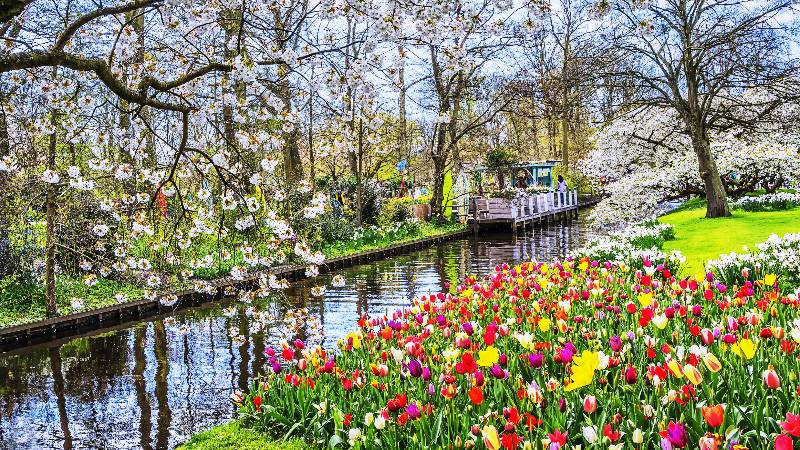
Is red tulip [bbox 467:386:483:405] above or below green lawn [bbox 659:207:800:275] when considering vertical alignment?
below

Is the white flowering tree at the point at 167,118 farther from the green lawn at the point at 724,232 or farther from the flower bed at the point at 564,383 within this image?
the green lawn at the point at 724,232

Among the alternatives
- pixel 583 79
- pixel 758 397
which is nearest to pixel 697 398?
pixel 758 397

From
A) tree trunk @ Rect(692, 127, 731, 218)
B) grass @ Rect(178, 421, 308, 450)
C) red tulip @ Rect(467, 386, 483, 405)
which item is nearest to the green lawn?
tree trunk @ Rect(692, 127, 731, 218)

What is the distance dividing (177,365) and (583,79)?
11.1 m

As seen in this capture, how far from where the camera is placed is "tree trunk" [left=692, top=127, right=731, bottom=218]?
16.7 metres

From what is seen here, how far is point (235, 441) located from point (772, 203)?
1669 centimetres

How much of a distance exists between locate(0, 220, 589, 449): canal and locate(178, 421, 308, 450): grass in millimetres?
540

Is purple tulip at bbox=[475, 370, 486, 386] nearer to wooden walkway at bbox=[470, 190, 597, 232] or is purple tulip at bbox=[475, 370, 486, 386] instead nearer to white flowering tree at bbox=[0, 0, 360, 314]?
white flowering tree at bbox=[0, 0, 360, 314]

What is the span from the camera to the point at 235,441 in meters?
4.59

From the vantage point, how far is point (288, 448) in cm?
408

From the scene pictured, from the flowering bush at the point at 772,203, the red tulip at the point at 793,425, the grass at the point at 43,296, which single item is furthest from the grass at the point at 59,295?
the flowering bush at the point at 772,203

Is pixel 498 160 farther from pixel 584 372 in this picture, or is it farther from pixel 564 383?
pixel 584 372

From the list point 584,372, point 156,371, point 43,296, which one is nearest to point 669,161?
point 43,296

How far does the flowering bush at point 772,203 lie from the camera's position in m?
17.4
